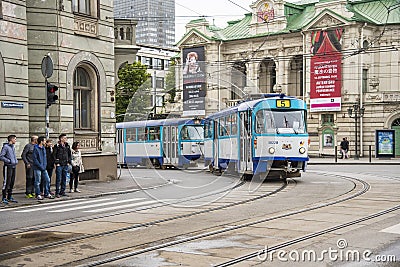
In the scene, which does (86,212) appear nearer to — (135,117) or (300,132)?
(300,132)

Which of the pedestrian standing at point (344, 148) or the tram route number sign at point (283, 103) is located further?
the pedestrian standing at point (344, 148)

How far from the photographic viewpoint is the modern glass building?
4153 centimetres

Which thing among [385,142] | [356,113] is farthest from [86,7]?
[356,113]

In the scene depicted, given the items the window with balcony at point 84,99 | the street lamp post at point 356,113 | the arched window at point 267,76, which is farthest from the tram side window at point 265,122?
the arched window at point 267,76

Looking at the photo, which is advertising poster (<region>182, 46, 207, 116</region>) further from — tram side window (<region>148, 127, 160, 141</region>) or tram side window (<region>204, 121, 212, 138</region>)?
tram side window (<region>204, 121, 212, 138</region>)

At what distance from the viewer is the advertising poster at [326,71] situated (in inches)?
1980

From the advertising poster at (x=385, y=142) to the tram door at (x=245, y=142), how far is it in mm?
24042

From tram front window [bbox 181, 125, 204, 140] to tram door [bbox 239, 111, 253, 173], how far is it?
35.6 ft

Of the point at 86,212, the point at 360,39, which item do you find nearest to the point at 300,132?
the point at 86,212

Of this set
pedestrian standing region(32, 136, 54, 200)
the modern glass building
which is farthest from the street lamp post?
pedestrian standing region(32, 136, 54, 200)

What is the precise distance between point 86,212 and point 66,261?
6024 mm

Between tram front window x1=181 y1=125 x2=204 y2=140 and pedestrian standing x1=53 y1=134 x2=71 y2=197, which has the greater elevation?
tram front window x1=181 y1=125 x2=204 y2=140

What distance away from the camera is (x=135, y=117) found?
36531mm

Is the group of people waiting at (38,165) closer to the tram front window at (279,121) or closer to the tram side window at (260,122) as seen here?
the tram side window at (260,122)
